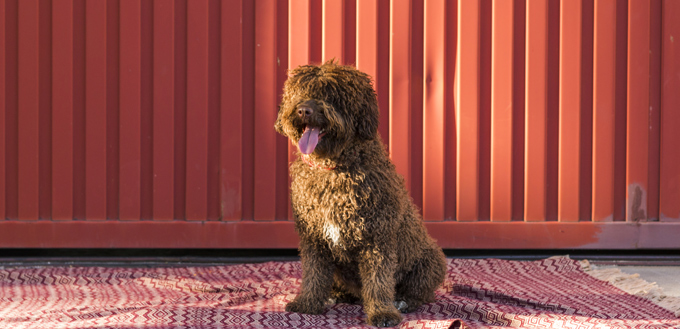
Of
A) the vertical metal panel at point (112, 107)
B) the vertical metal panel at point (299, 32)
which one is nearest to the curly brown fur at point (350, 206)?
the vertical metal panel at point (299, 32)

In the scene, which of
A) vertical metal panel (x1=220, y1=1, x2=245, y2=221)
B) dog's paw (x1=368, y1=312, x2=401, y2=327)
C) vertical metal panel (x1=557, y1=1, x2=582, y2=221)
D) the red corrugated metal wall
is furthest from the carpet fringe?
vertical metal panel (x1=220, y1=1, x2=245, y2=221)

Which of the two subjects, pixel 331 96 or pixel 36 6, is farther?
pixel 36 6

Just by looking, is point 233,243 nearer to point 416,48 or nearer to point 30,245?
point 30,245

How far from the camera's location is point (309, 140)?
2.50 metres

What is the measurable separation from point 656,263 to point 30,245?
4736 millimetres

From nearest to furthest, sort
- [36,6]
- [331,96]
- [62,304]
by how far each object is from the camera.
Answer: [331,96] < [62,304] < [36,6]

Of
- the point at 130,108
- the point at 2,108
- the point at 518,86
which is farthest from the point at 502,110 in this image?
the point at 2,108

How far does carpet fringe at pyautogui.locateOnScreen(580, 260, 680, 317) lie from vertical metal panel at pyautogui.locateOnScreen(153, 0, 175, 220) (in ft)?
10.2

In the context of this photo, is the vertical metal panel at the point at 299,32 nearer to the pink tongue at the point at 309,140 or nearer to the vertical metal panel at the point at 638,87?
the pink tongue at the point at 309,140

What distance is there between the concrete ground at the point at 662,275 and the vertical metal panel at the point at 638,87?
73 cm

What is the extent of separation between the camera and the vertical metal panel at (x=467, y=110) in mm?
4328

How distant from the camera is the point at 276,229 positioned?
432 cm

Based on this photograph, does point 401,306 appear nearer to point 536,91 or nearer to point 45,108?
point 536,91

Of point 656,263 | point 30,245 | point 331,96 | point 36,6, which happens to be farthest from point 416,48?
point 30,245
